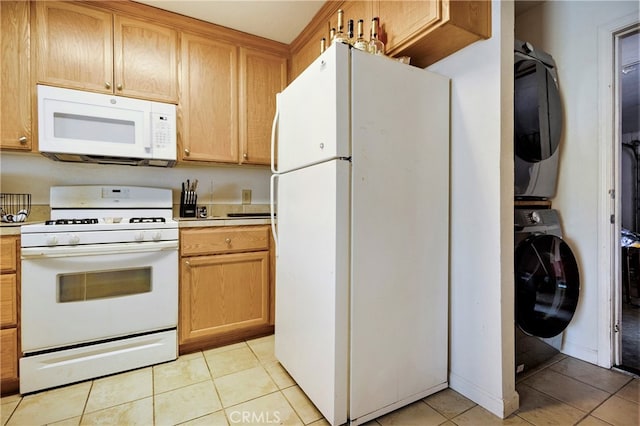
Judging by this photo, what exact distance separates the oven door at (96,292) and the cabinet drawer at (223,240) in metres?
0.10

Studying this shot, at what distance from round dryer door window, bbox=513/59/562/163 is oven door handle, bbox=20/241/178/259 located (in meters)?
2.20

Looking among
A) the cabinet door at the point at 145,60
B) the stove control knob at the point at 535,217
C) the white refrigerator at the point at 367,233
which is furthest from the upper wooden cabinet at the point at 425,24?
the cabinet door at the point at 145,60

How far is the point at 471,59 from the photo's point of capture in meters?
1.45

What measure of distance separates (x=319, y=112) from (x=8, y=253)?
5.76ft

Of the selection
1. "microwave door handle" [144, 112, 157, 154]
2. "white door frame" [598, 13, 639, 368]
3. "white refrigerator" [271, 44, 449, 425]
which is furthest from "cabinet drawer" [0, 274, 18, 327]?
"white door frame" [598, 13, 639, 368]

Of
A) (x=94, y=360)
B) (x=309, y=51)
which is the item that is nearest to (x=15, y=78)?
(x=94, y=360)

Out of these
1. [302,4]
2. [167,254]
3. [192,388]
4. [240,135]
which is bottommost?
[192,388]

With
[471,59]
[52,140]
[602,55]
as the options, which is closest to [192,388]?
[52,140]

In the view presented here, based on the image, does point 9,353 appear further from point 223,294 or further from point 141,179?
point 141,179

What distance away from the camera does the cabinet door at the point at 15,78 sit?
1776 mm

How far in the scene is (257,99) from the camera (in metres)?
2.51

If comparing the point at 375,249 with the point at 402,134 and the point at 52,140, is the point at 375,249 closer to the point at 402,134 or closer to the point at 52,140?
the point at 402,134

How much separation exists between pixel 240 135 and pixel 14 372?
197 cm

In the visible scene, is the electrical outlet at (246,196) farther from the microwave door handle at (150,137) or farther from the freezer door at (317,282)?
the freezer door at (317,282)
